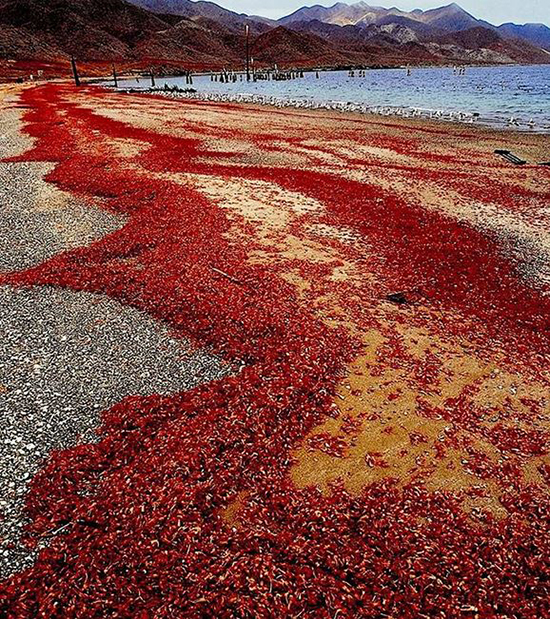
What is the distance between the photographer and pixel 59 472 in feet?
19.8

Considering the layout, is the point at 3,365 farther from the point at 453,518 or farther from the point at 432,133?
the point at 432,133

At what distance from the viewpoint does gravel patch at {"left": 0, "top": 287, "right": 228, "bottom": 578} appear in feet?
20.3

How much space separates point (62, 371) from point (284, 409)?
415 cm

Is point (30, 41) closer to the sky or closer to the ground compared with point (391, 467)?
closer to the sky

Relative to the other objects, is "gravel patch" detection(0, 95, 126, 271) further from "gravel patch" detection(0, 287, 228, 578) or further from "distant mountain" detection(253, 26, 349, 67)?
"distant mountain" detection(253, 26, 349, 67)

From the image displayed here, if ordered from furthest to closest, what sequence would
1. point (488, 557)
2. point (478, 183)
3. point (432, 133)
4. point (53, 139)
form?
point (432, 133) < point (53, 139) < point (478, 183) < point (488, 557)

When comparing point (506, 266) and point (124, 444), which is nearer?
point (124, 444)

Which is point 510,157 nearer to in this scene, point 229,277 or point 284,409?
point 229,277

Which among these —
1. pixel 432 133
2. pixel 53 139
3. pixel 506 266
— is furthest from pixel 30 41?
pixel 506 266

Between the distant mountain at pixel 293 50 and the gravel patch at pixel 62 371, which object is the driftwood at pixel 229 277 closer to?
the gravel patch at pixel 62 371

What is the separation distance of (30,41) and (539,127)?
131 meters

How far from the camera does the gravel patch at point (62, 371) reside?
6184 mm

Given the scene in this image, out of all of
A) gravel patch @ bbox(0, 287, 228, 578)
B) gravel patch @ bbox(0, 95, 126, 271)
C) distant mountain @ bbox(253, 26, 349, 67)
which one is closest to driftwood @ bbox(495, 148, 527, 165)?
gravel patch @ bbox(0, 95, 126, 271)

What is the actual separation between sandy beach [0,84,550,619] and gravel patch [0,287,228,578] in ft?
0.18
